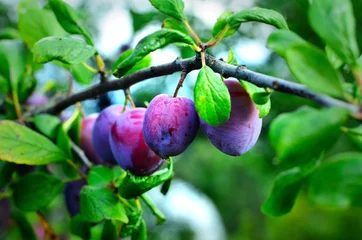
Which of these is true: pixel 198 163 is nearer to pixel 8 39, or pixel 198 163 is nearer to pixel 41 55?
pixel 8 39

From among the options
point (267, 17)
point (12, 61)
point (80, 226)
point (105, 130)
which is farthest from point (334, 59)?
point (12, 61)

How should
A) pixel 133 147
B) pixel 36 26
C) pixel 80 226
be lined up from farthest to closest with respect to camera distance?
pixel 36 26
pixel 80 226
pixel 133 147

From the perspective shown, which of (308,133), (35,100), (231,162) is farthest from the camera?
(231,162)

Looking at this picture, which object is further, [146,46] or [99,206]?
[99,206]

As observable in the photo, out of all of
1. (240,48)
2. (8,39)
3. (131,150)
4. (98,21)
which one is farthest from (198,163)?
(131,150)

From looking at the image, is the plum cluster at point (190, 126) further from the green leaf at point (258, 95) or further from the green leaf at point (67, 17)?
the green leaf at point (67, 17)

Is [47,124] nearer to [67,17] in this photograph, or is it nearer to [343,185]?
[67,17]

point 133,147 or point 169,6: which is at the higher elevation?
point 169,6
